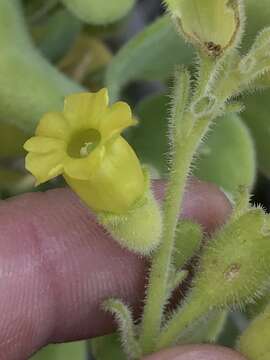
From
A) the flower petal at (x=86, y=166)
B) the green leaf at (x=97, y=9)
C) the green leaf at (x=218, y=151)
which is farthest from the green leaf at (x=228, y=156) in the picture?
the flower petal at (x=86, y=166)

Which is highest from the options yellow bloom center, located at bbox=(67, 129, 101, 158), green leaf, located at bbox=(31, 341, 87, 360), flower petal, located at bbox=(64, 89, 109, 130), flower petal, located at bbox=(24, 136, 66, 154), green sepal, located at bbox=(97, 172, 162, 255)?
flower petal, located at bbox=(64, 89, 109, 130)

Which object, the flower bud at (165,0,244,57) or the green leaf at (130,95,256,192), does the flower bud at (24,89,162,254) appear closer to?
the flower bud at (165,0,244,57)

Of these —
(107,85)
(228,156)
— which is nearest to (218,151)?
(228,156)

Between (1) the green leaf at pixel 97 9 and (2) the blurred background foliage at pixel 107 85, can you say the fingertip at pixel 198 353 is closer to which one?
(2) the blurred background foliage at pixel 107 85

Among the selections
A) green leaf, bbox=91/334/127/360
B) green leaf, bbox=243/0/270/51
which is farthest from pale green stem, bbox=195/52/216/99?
green leaf, bbox=91/334/127/360

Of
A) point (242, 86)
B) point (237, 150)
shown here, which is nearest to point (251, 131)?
point (237, 150)

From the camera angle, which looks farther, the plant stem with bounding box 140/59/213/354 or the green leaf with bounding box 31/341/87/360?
the green leaf with bounding box 31/341/87/360

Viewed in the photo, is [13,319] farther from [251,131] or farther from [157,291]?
[251,131]
